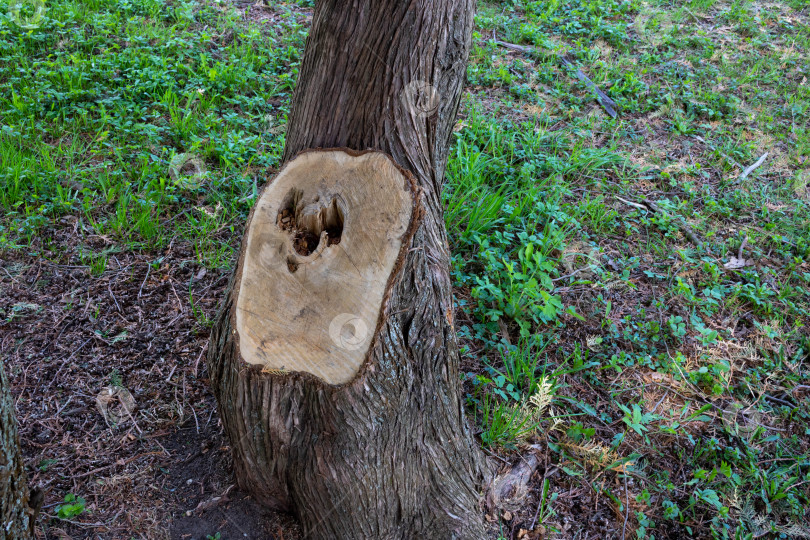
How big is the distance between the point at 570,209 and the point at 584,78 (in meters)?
1.80

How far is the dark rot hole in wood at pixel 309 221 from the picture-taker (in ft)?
5.22

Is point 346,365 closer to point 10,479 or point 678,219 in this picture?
point 10,479

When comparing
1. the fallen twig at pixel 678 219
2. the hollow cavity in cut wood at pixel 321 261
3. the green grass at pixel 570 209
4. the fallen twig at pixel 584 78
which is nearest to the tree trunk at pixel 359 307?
the hollow cavity in cut wood at pixel 321 261

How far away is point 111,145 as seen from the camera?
336 centimetres

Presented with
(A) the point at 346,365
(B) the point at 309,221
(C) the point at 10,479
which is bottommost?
(C) the point at 10,479

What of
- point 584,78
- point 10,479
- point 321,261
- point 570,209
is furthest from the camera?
point 584,78

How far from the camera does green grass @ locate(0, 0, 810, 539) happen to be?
238 centimetres

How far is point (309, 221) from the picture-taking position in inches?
62.9

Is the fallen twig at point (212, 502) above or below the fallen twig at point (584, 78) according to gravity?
below

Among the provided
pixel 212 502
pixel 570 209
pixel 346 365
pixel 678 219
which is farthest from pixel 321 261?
pixel 678 219

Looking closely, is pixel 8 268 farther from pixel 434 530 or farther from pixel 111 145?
pixel 434 530

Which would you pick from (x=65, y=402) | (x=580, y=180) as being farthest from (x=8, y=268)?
(x=580, y=180)

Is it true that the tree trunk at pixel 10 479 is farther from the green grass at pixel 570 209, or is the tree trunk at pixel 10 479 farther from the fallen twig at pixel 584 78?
the fallen twig at pixel 584 78

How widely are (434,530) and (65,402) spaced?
1.61 m
